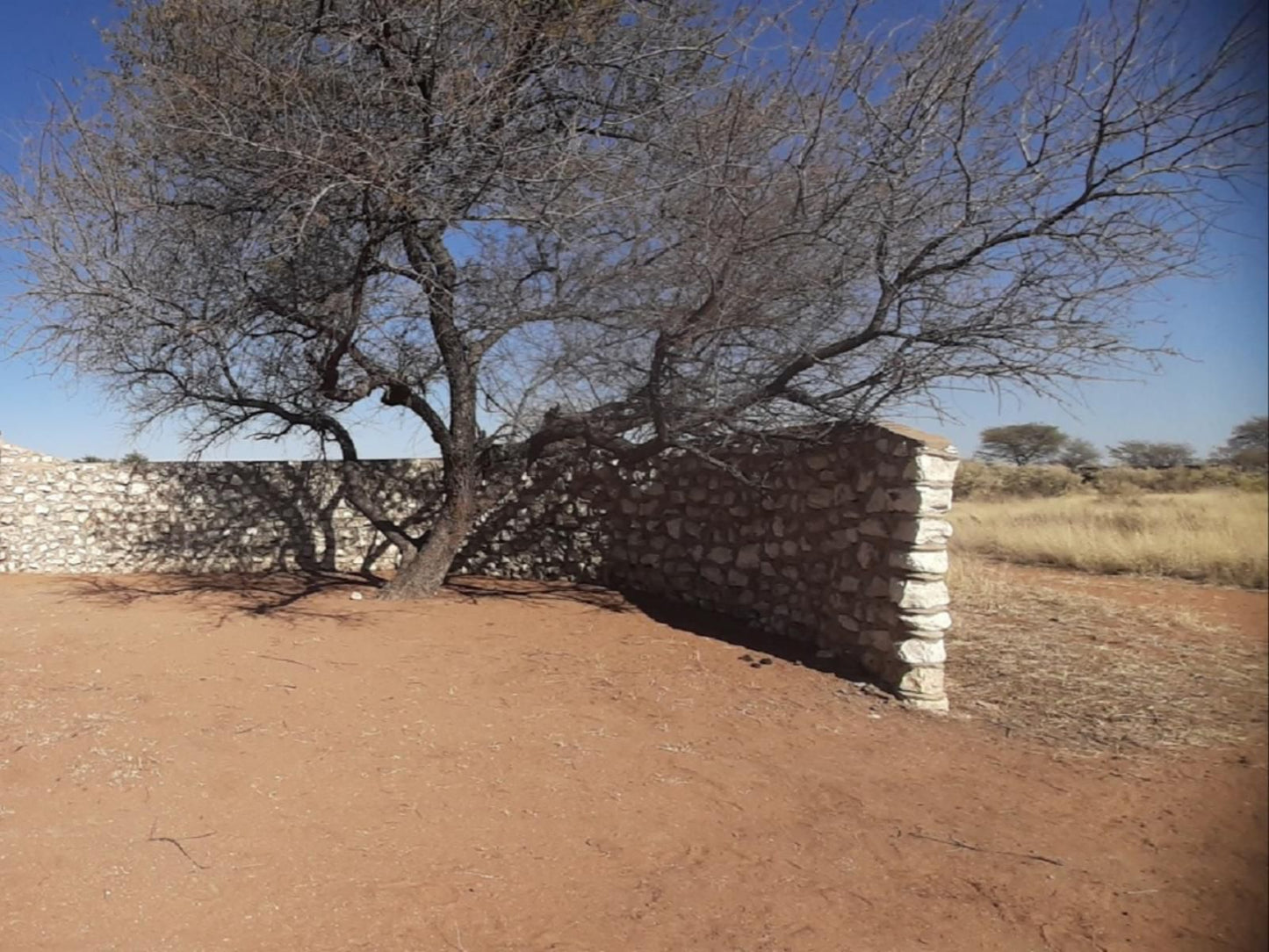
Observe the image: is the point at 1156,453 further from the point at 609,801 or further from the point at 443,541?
the point at 443,541

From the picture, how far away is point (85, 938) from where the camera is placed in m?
3.21

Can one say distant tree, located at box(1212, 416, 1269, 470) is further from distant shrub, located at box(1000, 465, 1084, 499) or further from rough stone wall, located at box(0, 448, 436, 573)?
distant shrub, located at box(1000, 465, 1084, 499)

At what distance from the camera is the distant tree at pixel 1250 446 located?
1769mm

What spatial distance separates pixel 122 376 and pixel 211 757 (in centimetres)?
664

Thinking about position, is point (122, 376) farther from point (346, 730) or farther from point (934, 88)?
point (934, 88)

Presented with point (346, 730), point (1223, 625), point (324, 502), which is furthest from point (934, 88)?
point (324, 502)

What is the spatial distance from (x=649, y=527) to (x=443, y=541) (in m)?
2.50

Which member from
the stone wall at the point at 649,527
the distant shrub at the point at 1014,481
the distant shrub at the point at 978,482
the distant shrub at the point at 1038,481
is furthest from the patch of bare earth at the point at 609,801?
the distant shrub at the point at 978,482

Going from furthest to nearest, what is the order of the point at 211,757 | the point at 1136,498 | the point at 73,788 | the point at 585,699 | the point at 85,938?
the point at 1136,498
the point at 585,699
the point at 211,757
the point at 73,788
the point at 85,938

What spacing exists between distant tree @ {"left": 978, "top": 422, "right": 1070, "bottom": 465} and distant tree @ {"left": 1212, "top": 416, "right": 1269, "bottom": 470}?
50.8 feet

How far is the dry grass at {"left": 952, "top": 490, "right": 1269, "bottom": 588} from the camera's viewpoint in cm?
841

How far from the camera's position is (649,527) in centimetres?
1088

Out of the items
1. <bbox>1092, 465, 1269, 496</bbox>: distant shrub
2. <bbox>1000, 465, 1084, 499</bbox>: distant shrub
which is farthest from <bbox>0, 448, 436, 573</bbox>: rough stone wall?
<bbox>1000, 465, 1084, 499</bbox>: distant shrub

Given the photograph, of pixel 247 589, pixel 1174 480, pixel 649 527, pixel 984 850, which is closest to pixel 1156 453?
pixel 984 850
